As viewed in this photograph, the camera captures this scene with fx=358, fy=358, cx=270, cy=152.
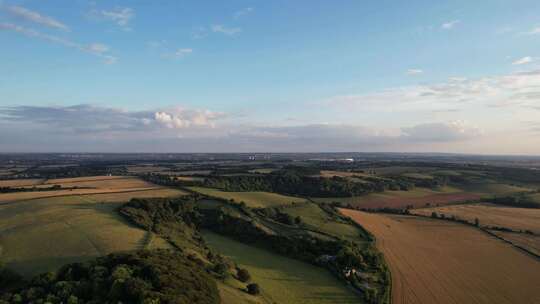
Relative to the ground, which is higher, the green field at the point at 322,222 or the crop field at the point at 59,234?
the crop field at the point at 59,234

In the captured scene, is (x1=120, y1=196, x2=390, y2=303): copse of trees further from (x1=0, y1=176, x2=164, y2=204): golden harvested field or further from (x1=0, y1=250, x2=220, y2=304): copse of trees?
(x1=0, y1=176, x2=164, y2=204): golden harvested field

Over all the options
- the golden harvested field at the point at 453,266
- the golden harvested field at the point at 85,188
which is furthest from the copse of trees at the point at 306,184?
the golden harvested field at the point at 453,266

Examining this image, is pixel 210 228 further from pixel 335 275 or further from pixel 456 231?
pixel 456 231

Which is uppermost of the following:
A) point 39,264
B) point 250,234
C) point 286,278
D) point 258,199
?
point 39,264

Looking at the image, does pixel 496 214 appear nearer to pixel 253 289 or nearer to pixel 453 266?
pixel 453 266

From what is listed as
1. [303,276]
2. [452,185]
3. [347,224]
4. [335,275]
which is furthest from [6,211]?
[452,185]

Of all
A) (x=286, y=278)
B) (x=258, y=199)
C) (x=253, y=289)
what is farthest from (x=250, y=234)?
(x=258, y=199)

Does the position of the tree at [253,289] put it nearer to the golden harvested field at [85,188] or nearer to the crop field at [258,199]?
the crop field at [258,199]
